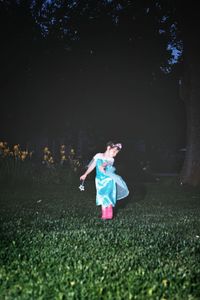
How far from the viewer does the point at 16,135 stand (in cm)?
3362

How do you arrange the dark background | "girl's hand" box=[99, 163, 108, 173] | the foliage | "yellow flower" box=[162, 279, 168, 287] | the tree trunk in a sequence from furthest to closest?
1. the dark background
2. the tree trunk
3. the foliage
4. "girl's hand" box=[99, 163, 108, 173]
5. "yellow flower" box=[162, 279, 168, 287]

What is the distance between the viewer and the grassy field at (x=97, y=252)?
4.03 meters

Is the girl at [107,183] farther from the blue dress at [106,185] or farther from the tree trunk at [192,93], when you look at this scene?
the tree trunk at [192,93]

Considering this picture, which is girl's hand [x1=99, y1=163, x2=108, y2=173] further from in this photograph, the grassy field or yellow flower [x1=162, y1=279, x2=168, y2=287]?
yellow flower [x1=162, y1=279, x2=168, y2=287]

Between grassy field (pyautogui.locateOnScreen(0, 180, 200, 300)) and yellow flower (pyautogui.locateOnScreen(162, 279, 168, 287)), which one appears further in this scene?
yellow flower (pyautogui.locateOnScreen(162, 279, 168, 287))

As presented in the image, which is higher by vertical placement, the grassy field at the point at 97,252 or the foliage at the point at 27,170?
the foliage at the point at 27,170

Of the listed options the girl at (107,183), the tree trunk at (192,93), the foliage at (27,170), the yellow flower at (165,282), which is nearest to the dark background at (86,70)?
the tree trunk at (192,93)

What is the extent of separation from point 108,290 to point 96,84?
25.8m

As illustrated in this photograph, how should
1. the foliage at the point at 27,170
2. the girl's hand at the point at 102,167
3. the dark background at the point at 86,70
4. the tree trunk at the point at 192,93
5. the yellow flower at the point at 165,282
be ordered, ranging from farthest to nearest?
the dark background at the point at 86,70
the tree trunk at the point at 192,93
the foliage at the point at 27,170
the girl's hand at the point at 102,167
the yellow flower at the point at 165,282

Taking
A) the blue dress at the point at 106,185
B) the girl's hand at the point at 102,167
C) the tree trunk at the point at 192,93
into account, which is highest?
the tree trunk at the point at 192,93

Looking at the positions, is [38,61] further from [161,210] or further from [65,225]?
[65,225]

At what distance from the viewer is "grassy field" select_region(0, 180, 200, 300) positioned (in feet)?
13.2

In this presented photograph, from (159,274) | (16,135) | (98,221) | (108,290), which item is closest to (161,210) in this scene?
(98,221)

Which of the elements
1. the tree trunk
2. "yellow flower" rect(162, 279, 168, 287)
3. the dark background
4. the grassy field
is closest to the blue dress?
the grassy field
